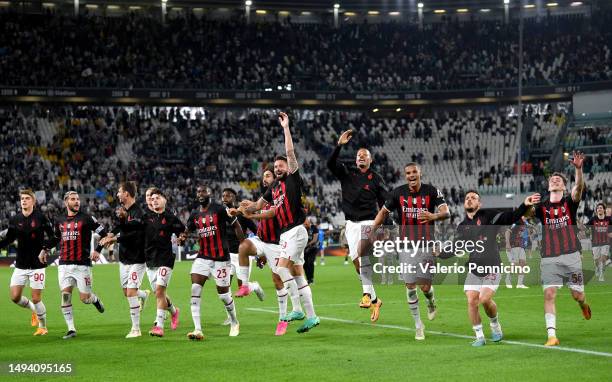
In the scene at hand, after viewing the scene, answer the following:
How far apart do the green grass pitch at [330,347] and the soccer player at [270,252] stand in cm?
46

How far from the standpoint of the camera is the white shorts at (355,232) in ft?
51.3

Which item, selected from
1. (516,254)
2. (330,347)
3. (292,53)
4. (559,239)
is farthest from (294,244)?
(292,53)

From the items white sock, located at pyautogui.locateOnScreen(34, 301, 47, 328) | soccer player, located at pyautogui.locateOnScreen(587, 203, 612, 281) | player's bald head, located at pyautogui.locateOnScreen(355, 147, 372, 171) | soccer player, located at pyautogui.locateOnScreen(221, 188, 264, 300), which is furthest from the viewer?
soccer player, located at pyautogui.locateOnScreen(587, 203, 612, 281)

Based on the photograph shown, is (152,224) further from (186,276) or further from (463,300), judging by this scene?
(186,276)

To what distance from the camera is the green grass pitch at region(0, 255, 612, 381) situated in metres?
10.5

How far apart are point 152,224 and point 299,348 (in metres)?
3.69

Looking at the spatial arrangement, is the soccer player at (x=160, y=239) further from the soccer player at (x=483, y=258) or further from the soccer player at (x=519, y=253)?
the soccer player at (x=519, y=253)

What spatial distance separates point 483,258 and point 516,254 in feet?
43.1

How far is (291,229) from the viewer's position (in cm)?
1372

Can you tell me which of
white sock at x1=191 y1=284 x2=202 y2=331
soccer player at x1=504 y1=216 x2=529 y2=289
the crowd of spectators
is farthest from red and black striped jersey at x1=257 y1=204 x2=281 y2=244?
the crowd of spectators

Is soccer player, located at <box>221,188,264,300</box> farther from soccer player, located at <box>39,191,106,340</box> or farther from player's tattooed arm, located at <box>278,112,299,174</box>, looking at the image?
player's tattooed arm, located at <box>278,112,299,174</box>

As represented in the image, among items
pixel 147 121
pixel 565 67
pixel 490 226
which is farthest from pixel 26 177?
pixel 490 226

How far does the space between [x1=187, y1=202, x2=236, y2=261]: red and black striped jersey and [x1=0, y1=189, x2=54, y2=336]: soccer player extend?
10.5 feet

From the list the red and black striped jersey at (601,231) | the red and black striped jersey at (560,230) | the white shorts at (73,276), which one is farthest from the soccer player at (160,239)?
the red and black striped jersey at (601,231)
